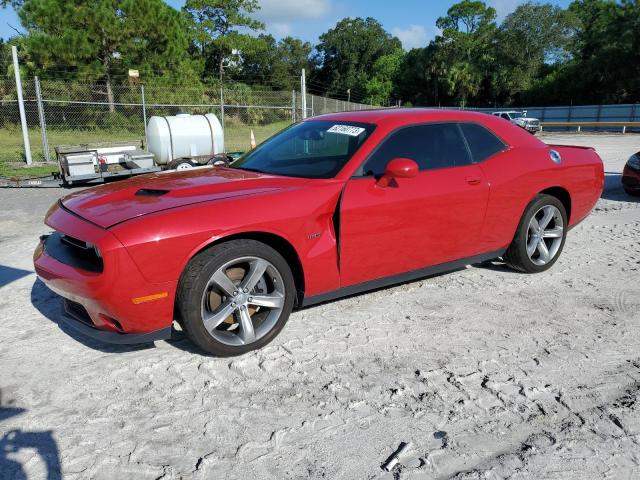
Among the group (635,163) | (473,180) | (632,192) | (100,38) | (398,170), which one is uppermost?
(100,38)

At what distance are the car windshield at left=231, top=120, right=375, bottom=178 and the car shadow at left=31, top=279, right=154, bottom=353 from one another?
1.65m

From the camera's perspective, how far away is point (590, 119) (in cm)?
4162

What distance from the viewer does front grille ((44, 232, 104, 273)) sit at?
3.14m

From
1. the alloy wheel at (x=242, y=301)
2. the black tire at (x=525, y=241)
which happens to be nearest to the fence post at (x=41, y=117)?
the alloy wheel at (x=242, y=301)

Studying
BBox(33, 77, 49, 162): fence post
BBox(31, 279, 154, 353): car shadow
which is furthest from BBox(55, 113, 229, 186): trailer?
BBox(31, 279, 154, 353): car shadow

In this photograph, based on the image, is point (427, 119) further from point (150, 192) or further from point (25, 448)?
point (25, 448)

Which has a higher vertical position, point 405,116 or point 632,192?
point 405,116

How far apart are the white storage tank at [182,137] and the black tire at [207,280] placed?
1121 centimetres

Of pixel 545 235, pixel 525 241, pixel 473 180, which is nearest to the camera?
pixel 473 180

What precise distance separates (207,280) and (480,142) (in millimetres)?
2706

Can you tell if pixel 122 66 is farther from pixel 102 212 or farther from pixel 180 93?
pixel 102 212

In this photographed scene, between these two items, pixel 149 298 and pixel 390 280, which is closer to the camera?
pixel 149 298

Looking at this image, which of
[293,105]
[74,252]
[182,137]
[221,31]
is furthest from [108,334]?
[221,31]

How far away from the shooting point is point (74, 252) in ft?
11.1
